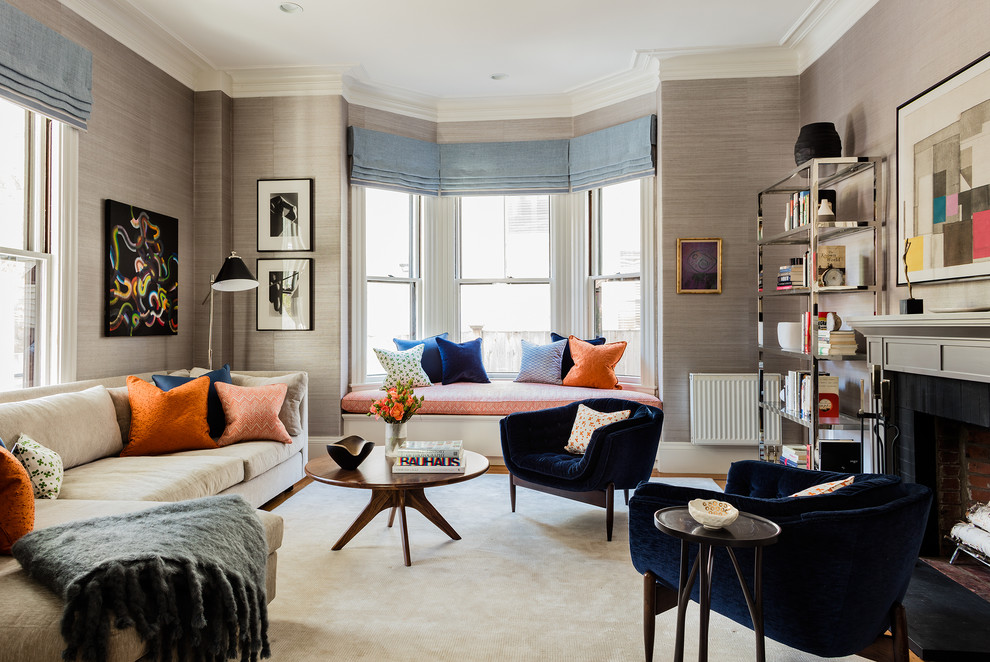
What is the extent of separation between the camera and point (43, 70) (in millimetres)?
3291

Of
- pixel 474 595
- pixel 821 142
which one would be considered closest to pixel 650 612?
pixel 474 595

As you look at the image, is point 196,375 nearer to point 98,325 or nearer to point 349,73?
point 98,325

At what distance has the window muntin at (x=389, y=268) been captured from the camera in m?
5.44

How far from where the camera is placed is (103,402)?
3.27m

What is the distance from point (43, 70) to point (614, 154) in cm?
387

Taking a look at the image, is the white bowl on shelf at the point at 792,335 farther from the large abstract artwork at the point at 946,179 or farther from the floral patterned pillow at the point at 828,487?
the floral patterned pillow at the point at 828,487

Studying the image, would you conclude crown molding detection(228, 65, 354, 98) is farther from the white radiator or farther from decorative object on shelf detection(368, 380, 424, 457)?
the white radiator

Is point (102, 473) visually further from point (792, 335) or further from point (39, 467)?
point (792, 335)

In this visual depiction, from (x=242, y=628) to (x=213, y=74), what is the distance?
451cm

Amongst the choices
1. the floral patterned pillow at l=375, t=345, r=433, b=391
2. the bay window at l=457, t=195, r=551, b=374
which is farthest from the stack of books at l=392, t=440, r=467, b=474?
the bay window at l=457, t=195, r=551, b=374

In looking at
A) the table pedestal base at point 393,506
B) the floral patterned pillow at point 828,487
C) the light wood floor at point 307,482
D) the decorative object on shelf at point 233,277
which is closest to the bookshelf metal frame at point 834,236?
the light wood floor at point 307,482

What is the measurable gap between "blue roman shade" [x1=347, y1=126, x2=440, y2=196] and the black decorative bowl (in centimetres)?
261

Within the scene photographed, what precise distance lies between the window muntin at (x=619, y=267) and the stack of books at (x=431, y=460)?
2493mm

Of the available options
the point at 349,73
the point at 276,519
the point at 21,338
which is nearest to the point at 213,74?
the point at 349,73
